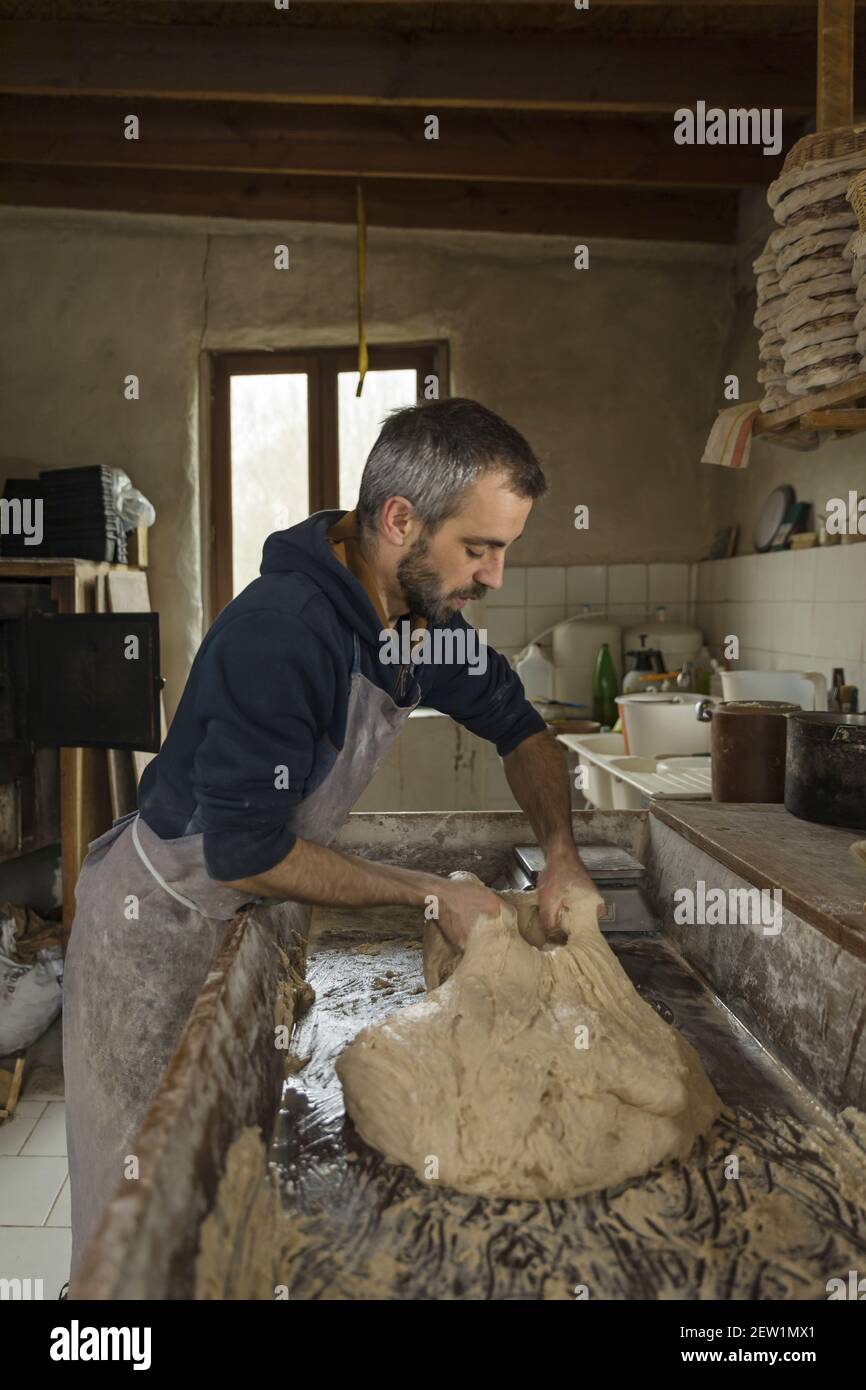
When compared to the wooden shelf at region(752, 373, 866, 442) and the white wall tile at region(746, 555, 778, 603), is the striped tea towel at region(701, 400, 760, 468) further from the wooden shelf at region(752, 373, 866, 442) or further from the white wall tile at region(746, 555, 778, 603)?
the white wall tile at region(746, 555, 778, 603)

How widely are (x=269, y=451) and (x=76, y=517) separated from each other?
1.17m

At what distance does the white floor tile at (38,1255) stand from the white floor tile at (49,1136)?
302 mm

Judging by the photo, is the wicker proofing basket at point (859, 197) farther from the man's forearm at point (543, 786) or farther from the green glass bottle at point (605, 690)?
the green glass bottle at point (605, 690)

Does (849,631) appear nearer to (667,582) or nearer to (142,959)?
(667,582)

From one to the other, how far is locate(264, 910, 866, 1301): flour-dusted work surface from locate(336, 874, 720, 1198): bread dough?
29mm

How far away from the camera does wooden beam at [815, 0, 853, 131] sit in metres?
2.30

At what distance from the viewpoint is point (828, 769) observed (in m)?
1.89

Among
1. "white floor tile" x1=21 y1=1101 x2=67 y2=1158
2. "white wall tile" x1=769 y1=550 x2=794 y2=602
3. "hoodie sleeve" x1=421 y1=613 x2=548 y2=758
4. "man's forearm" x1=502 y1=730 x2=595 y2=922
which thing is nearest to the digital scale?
"man's forearm" x1=502 y1=730 x2=595 y2=922

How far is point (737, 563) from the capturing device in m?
4.45

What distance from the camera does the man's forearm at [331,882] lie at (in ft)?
4.91

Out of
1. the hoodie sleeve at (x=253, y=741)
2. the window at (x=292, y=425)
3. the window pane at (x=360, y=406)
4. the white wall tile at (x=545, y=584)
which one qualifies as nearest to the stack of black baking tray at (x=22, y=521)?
the window at (x=292, y=425)

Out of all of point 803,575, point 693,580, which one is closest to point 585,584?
point 693,580

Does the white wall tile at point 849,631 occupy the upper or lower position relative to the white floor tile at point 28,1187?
upper
